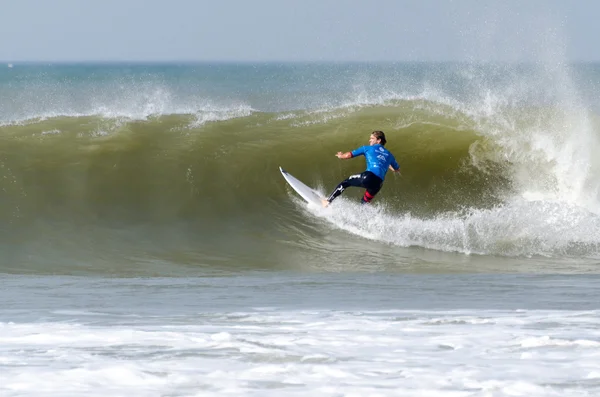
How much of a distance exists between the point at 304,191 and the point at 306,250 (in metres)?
1.69

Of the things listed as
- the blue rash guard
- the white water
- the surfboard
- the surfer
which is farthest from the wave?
the white water

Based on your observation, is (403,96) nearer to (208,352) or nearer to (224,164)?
(224,164)

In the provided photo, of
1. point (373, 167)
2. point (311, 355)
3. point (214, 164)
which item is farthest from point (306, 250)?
point (311, 355)

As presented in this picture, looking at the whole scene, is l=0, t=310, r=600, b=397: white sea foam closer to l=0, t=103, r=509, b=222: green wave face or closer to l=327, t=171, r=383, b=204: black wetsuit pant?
l=327, t=171, r=383, b=204: black wetsuit pant

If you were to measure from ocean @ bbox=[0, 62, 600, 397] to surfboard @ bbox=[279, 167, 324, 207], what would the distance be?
0.48ft

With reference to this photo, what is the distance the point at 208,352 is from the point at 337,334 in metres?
0.82

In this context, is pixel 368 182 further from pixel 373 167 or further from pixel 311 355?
pixel 311 355

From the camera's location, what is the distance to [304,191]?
36.5ft

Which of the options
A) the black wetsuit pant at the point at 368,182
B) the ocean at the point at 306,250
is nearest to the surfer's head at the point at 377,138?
the black wetsuit pant at the point at 368,182

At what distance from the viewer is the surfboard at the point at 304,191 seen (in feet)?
35.5

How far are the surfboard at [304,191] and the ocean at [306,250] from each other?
0.48 feet

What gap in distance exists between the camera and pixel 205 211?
431 inches

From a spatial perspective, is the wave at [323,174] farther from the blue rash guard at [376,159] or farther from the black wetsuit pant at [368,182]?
the blue rash guard at [376,159]

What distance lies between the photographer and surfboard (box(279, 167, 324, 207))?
10.8 meters
